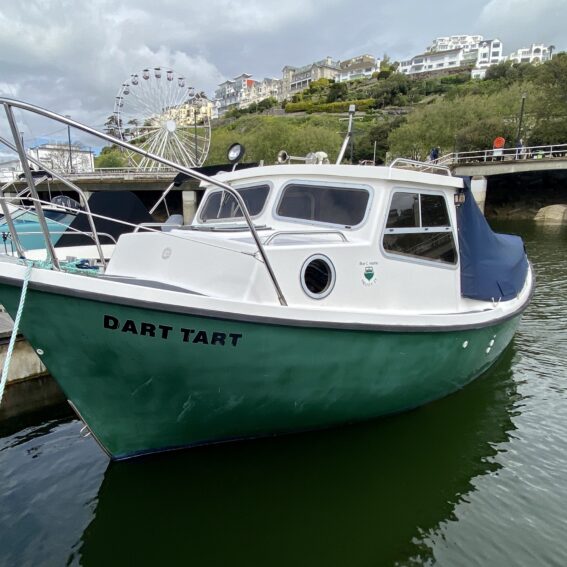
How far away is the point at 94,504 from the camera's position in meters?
4.67

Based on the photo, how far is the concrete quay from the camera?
664cm

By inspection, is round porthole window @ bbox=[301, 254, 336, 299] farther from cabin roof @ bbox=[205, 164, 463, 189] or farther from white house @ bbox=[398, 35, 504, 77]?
white house @ bbox=[398, 35, 504, 77]

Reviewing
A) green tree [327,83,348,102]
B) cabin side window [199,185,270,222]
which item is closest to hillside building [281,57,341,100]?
green tree [327,83,348,102]

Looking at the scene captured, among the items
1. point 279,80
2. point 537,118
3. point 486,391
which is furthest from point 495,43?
A: point 486,391

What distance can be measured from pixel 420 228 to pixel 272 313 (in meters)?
2.35

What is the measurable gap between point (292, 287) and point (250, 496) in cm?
211

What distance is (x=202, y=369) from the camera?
4.13 m

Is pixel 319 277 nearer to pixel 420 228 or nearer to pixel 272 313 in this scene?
pixel 272 313

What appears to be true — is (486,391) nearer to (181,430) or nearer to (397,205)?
(397,205)

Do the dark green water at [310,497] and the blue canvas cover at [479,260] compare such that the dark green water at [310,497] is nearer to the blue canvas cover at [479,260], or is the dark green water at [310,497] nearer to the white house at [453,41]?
the blue canvas cover at [479,260]

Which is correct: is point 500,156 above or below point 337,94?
below

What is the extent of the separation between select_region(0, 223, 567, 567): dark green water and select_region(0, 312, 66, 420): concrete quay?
389 mm

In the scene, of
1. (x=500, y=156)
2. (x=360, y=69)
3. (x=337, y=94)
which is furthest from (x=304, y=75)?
(x=500, y=156)

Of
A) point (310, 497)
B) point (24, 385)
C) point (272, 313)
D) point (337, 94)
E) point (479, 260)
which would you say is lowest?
point (310, 497)
